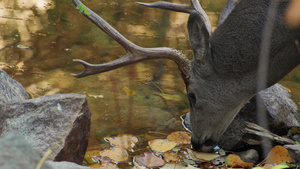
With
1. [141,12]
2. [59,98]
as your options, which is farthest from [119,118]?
[141,12]

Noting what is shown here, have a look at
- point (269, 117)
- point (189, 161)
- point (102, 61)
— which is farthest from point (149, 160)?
point (102, 61)

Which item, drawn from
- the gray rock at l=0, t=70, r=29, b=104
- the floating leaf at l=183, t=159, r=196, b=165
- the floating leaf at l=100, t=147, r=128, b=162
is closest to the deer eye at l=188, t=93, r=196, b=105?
the floating leaf at l=183, t=159, r=196, b=165

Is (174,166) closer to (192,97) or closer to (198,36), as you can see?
(192,97)

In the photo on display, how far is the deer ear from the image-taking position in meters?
3.39

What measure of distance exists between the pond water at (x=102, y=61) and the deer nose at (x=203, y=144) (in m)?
0.40

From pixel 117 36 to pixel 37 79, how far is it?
4.84 ft

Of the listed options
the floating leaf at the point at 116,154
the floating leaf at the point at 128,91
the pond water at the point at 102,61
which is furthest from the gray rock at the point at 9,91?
the floating leaf at the point at 128,91

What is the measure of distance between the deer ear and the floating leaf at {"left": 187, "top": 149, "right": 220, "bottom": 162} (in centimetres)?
82

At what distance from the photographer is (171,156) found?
362cm

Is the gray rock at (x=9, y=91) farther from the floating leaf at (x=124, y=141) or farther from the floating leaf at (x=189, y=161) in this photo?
the floating leaf at (x=189, y=161)

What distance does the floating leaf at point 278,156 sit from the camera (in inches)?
136

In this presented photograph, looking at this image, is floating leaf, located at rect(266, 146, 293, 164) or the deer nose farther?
the deer nose

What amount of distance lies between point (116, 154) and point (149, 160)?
0.29 meters

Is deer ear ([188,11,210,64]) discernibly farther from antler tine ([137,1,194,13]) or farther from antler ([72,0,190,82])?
antler tine ([137,1,194,13])
